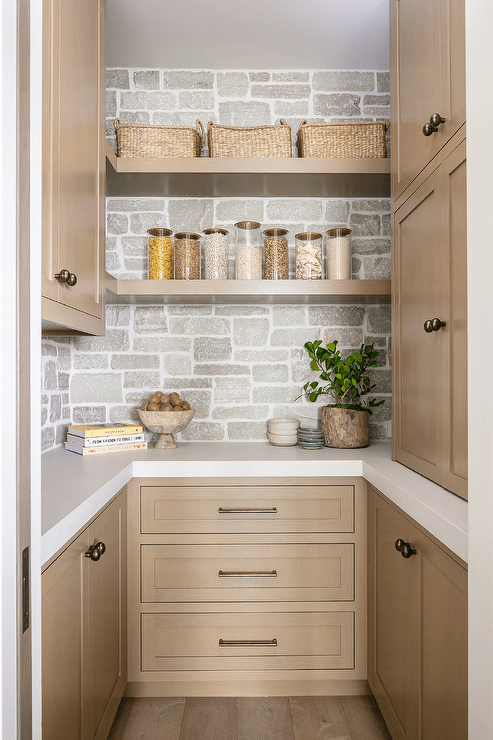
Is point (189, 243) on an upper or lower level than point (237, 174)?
lower

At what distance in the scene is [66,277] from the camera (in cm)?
143

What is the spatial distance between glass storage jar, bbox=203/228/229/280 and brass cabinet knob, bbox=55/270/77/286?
84 cm

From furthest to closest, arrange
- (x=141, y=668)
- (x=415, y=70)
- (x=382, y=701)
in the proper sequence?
(x=141, y=668) → (x=382, y=701) → (x=415, y=70)

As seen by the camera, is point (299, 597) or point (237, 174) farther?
point (237, 174)

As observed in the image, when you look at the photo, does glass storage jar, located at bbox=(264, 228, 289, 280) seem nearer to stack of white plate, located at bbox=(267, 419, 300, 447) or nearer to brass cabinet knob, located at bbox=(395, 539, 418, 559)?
stack of white plate, located at bbox=(267, 419, 300, 447)

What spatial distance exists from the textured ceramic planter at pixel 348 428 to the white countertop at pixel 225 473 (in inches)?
2.7

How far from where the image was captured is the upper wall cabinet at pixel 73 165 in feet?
4.41

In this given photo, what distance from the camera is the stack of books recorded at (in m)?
2.07

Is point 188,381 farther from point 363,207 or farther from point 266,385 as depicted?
point 363,207

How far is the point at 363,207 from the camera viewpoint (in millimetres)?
2541
